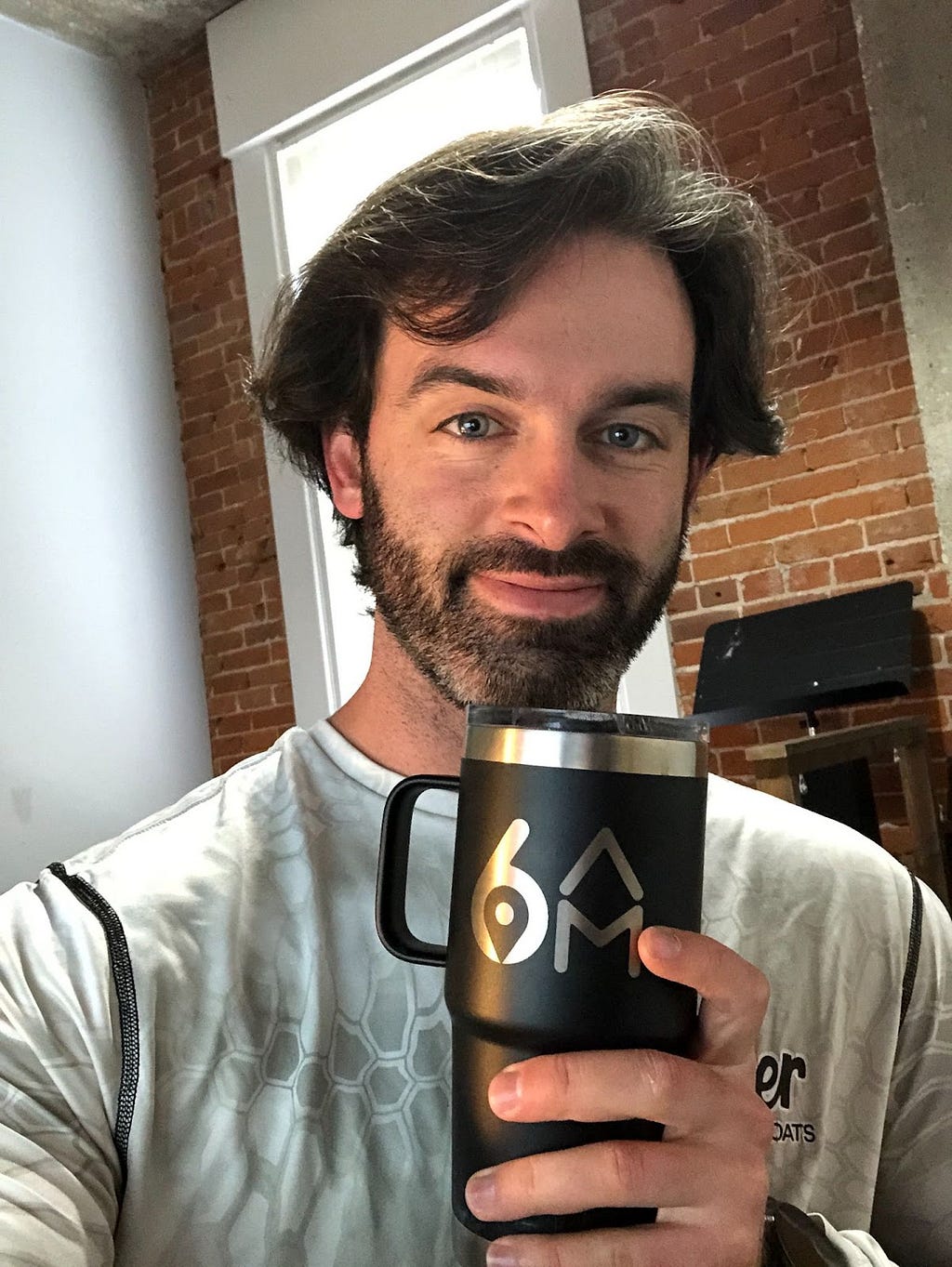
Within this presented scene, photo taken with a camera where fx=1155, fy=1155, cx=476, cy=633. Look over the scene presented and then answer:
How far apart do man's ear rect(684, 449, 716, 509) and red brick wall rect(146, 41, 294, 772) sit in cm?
342

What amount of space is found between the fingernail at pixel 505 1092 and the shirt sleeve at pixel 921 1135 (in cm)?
61

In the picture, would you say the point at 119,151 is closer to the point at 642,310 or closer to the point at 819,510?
the point at 819,510

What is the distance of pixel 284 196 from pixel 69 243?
880 mm

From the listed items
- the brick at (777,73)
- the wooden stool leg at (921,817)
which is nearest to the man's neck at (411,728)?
the wooden stool leg at (921,817)

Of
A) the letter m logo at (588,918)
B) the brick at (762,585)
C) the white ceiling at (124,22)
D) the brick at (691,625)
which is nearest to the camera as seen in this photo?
the letter m logo at (588,918)

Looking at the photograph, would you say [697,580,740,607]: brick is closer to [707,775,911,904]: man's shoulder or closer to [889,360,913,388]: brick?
[889,360,913,388]: brick

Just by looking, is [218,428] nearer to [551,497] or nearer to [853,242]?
[853,242]

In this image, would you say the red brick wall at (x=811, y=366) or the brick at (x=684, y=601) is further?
the brick at (x=684, y=601)

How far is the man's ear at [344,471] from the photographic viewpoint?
3.75 ft

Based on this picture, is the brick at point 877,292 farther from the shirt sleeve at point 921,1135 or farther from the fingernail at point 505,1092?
the fingernail at point 505,1092

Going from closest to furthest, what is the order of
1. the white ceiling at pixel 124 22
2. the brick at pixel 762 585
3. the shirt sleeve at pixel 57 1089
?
the shirt sleeve at pixel 57 1089
the brick at pixel 762 585
the white ceiling at pixel 124 22

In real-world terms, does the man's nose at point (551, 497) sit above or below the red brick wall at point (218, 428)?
below

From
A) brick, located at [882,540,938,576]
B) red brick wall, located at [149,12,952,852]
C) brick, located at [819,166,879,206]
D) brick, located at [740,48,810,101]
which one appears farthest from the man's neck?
brick, located at [740,48,810,101]

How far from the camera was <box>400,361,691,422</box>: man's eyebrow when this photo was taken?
37.9 inches
